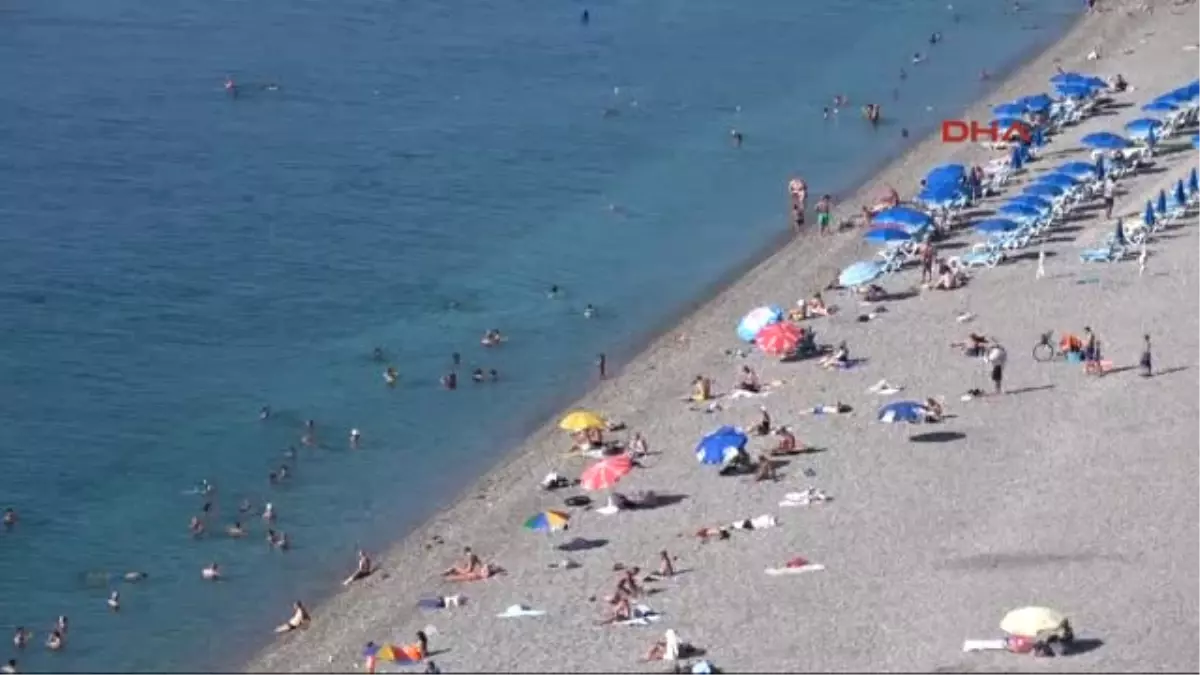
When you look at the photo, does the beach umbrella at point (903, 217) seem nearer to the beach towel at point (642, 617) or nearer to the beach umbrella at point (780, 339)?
the beach umbrella at point (780, 339)

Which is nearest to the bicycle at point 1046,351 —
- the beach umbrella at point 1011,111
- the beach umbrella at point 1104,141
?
the beach umbrella at point 1104,141

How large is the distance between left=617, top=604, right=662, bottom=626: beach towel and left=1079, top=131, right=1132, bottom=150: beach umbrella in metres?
30.4

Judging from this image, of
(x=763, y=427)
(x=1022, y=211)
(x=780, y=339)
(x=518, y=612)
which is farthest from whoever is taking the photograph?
(x=1022, y=211)

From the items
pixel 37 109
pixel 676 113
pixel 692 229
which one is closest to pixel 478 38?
pixel 676 113

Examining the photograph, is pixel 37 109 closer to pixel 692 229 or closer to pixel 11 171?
pixel 11 171

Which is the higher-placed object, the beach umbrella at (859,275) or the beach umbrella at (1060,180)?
the beach umbrella at (1060,180)

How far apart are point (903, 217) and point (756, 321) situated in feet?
21.3

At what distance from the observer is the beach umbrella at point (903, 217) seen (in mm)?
65438

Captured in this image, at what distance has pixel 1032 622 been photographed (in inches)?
1640

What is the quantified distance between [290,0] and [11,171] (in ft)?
92.5

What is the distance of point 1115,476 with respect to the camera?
49.7 m

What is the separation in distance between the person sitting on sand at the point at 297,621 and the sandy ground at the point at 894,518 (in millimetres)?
271

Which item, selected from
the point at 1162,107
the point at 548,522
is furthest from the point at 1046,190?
the point at 548,522

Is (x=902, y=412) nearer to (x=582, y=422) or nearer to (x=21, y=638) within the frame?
(x=582, y=422)
